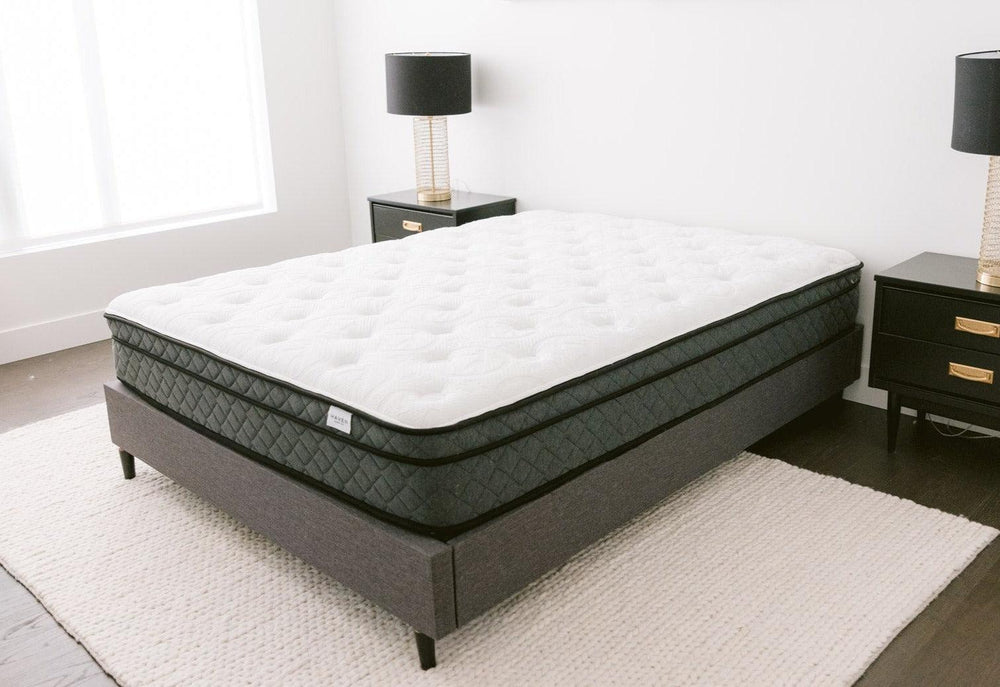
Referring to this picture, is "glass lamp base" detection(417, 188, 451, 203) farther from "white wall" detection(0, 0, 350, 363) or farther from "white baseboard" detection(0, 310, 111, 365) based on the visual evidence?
"white baseboard" detection(0, 310, 111, 365)

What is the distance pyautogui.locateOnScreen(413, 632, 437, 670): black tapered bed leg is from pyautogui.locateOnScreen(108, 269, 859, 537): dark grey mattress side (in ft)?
0.74

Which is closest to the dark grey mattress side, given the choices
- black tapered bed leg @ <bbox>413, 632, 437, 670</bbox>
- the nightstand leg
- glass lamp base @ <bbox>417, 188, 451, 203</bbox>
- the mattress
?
the mattress

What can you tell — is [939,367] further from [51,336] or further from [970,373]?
[51,336]

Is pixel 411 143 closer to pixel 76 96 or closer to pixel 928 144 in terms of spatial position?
pixel 76 96

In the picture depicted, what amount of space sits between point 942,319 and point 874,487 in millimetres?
497

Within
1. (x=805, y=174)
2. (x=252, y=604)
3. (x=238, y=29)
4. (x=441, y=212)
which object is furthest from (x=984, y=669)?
(x=238, y=29)

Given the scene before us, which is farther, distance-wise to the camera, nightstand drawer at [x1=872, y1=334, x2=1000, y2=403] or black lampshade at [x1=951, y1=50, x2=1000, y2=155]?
nightstand drawer at [x1=872, y1=334, x2=1000, y2=403]

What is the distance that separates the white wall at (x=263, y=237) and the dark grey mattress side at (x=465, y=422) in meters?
1.54

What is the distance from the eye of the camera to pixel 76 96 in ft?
13.1

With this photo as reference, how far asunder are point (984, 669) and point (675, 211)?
6.83ft

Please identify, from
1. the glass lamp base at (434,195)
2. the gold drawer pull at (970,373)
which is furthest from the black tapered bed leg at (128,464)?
the gold drawer pull at (970,373)

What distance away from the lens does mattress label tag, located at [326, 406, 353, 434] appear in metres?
1.79

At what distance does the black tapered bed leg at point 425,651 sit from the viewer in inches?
70.0

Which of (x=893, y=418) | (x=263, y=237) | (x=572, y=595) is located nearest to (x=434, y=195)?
(x=263, y=237)
